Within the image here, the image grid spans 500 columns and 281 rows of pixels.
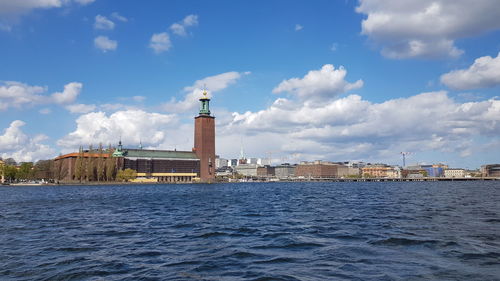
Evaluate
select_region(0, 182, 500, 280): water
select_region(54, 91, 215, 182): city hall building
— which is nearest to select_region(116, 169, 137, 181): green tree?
select_region(54, 91, 215, 182): city hall building

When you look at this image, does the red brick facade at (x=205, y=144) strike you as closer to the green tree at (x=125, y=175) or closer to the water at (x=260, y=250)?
the green tree at (x=125, y=175)

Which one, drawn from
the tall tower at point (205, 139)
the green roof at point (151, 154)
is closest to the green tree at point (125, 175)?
the green roof at point (151, 154)

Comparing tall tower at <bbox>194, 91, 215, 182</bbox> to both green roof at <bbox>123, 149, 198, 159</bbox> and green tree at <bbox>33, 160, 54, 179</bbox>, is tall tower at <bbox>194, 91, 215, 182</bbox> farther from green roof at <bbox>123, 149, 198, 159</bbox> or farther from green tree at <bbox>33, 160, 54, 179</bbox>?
green tree at <bbox>33, 160, 54, 179</bbox>

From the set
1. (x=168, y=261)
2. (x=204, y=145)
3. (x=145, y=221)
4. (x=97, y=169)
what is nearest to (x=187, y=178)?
(x=204, y=145)

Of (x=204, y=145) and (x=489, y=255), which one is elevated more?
(x=204, y=145)

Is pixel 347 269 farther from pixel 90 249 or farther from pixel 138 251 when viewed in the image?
pixel 90 249

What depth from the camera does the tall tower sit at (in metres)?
192

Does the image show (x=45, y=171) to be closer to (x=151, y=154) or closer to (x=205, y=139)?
(x=151, y=154)

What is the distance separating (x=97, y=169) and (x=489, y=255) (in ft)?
513

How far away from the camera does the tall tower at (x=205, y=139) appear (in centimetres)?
19212

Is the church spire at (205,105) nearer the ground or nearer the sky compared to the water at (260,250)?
nearer the sky

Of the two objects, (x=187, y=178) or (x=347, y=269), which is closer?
(x=347, y=269)

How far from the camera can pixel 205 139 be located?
636 ft

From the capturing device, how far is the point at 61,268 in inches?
456
